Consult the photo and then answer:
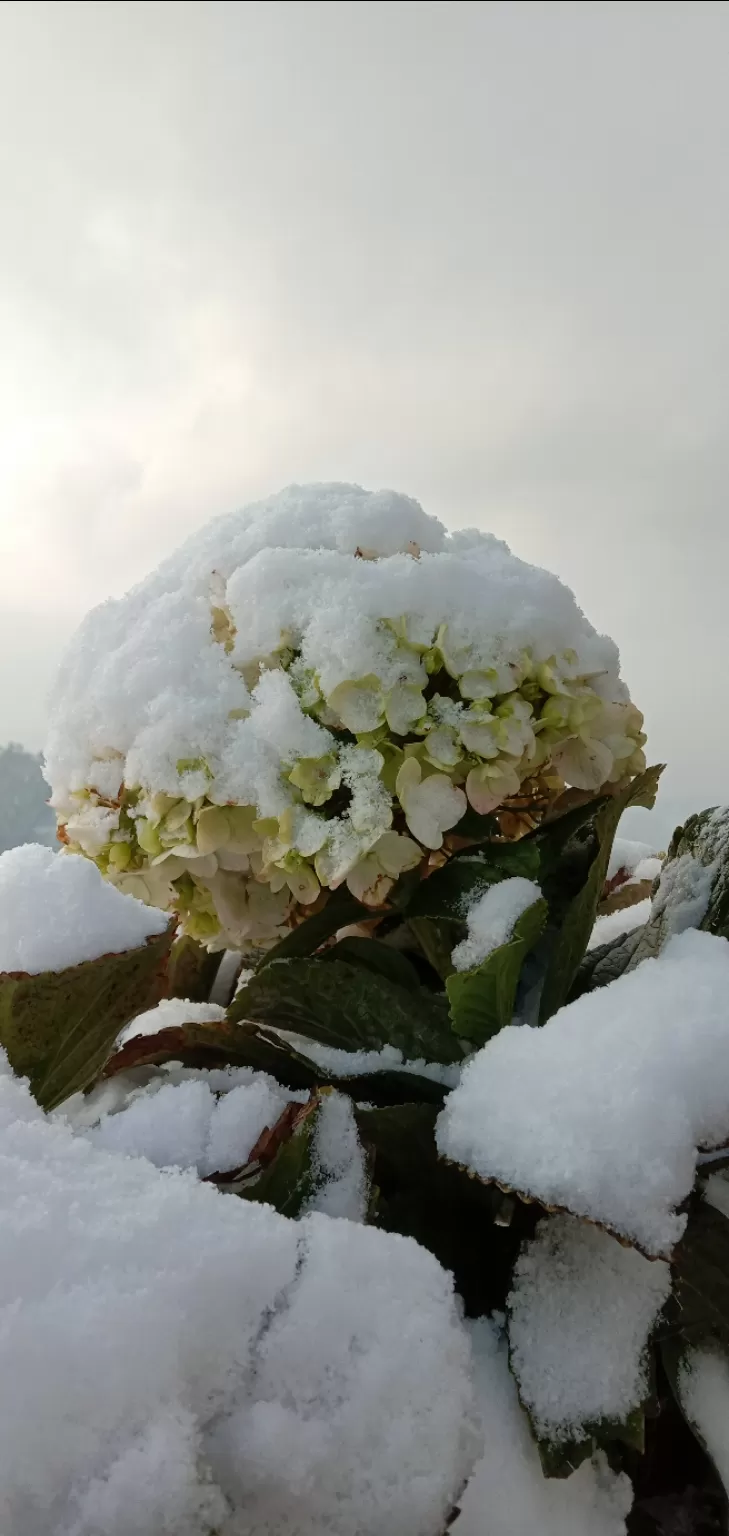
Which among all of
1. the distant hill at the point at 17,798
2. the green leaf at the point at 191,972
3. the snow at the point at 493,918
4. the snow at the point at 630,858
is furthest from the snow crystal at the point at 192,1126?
the distant hill at the point at 17,798

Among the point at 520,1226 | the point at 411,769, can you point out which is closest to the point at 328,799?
the point at 411,769

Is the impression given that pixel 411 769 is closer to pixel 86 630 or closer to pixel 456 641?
pixel 456 641

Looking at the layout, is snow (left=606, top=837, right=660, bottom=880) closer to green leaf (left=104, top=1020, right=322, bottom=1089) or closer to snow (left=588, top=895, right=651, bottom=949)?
snow (left=588, top=895, right=651, bottom=949)

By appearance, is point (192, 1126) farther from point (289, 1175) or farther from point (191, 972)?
point (191, 972)

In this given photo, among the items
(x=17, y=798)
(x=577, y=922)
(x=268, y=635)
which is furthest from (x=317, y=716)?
(x=17, y=798)

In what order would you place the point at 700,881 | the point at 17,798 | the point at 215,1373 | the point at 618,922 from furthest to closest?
1. the point at 17,798
2. the point at 618,922
3. the point at 700,881
4. the point at 215,1373

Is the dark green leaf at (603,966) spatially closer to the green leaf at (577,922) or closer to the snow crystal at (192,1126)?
the green leaf at (577,922)

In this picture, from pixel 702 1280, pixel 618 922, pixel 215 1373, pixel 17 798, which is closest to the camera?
pixel 215 1373

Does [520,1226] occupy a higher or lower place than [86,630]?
lower
